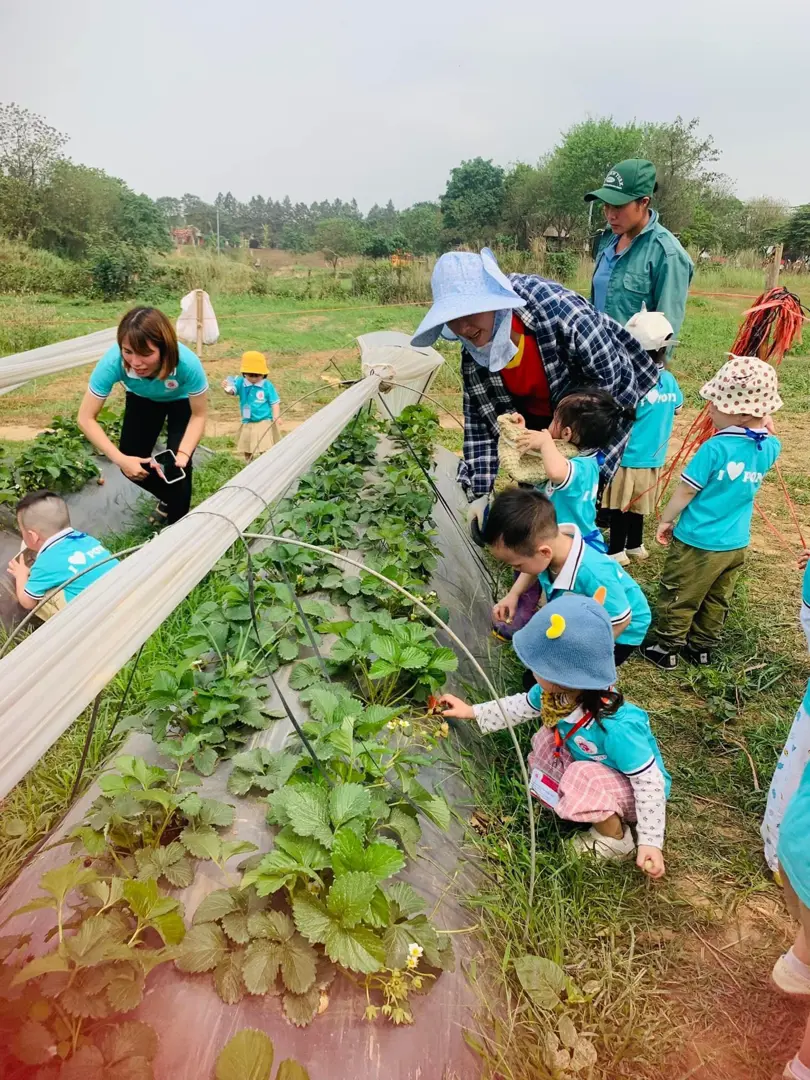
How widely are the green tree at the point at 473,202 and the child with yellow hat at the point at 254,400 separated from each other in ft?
120

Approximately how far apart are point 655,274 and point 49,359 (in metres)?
3.65

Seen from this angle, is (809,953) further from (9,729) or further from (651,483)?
(651,483)

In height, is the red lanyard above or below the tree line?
below

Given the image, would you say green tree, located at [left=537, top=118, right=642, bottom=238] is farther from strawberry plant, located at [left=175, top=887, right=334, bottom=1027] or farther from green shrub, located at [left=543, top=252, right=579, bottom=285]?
strawberry plant, located at [left=175, top=887, right=334, bottom=1027]

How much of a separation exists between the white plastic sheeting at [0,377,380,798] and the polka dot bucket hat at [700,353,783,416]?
1932 millimetres

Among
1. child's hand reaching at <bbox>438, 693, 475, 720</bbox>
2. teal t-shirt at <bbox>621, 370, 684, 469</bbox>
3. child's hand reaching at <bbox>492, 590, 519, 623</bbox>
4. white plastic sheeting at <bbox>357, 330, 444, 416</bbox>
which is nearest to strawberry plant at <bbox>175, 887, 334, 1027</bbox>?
child's hand reaching at <bbox>438, 693, 475, 720</bbox>

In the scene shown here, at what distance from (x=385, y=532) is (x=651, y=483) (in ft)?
5.59

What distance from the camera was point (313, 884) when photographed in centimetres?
142

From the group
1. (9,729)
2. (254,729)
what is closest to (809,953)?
(254,729)

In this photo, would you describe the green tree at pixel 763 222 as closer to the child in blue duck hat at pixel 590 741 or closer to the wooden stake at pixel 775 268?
the wooden stake at pixel 775 268

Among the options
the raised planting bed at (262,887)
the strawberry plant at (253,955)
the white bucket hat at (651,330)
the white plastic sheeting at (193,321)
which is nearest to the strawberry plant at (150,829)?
the raised planting bed at (262,887)

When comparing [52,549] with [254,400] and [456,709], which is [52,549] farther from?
[254,400]

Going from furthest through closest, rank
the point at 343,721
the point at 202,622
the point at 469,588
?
→ 1. the point at 469,588
2. the point at 202,622
3. the point at 343,721

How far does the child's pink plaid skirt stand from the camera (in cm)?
196
